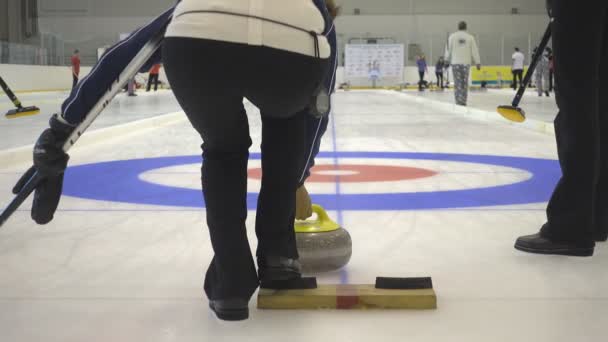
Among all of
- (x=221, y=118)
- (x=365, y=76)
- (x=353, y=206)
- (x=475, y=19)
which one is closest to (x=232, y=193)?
(x=221, y=118)

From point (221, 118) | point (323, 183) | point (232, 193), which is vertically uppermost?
point (221, 118)

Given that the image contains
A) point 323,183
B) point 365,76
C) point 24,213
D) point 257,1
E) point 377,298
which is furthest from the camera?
point 365,76

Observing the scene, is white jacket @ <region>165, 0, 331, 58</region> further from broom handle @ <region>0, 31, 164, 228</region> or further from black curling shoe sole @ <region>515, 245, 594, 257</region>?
black curling shoe sole @ <region>515, 245, 594, 257</region>

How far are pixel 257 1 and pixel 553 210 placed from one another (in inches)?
53.1

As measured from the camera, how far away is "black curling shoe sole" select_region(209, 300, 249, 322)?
1.63 metres

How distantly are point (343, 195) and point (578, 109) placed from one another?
1539 mm

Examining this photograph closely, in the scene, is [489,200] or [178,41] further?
[489,200]

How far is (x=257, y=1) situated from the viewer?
1466 millimetres

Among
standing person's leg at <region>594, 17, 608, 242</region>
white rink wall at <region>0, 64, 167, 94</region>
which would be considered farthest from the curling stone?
white rink wall at <region>0, 64, 167, 94</region>

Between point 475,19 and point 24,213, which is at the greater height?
point 475,19

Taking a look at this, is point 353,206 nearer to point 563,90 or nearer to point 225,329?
point 563,90

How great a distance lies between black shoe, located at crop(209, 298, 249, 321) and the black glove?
0.47 metres

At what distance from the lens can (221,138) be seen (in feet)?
5.19

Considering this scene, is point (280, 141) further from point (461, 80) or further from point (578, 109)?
point (461, 80)
